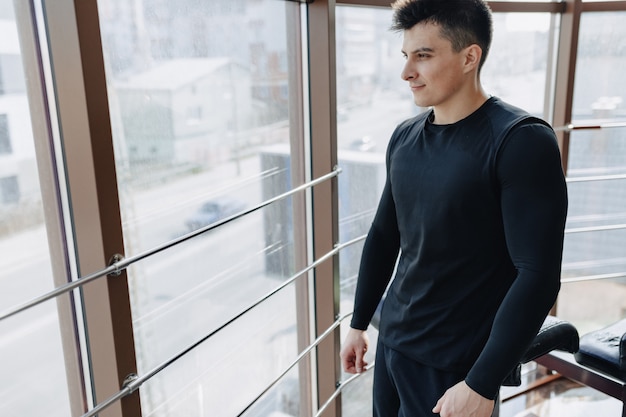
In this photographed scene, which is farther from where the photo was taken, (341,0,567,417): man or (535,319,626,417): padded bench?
(535,319,626,417): padded bench

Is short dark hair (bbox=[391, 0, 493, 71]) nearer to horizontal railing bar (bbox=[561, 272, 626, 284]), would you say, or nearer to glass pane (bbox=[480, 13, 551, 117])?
glass pane (bbox=[480, 13, 551, 117])

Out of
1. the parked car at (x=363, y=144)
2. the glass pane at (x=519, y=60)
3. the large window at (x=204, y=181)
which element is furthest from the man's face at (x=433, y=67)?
the glass pane at (x=519, y=60)

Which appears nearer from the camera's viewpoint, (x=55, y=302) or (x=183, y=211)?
(x=55, y=302)

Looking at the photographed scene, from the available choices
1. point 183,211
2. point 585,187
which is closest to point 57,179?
point 183,211

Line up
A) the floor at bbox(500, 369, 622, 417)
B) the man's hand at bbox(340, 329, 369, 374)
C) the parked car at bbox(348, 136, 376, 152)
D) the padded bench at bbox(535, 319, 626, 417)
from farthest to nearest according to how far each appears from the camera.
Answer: the floor at bbox(500, 369, 622, 417) → the parked car at bbox(348, 136, 376, 152) → the padded bench at bbox(535, 319, 626, 417) → the man's hand at bbox(340, 329, 369, 374)

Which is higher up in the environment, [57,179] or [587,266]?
[57,179]

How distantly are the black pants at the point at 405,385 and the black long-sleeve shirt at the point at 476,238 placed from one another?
28 mm

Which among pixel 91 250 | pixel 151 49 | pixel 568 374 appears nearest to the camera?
pixel 91 250

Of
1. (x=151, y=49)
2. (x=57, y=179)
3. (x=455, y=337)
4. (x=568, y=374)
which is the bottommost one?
(x=568, y=374)

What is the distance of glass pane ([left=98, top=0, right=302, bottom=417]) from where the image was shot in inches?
46.1

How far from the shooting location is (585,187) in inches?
93.2

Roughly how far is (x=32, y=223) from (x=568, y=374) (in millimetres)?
1544

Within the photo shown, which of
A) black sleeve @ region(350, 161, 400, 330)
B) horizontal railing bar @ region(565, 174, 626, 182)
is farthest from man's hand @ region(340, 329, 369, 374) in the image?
horizontal railing bar @ region(565, 174, 626, 182)

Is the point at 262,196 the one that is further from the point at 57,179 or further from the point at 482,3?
the point at 482,3
